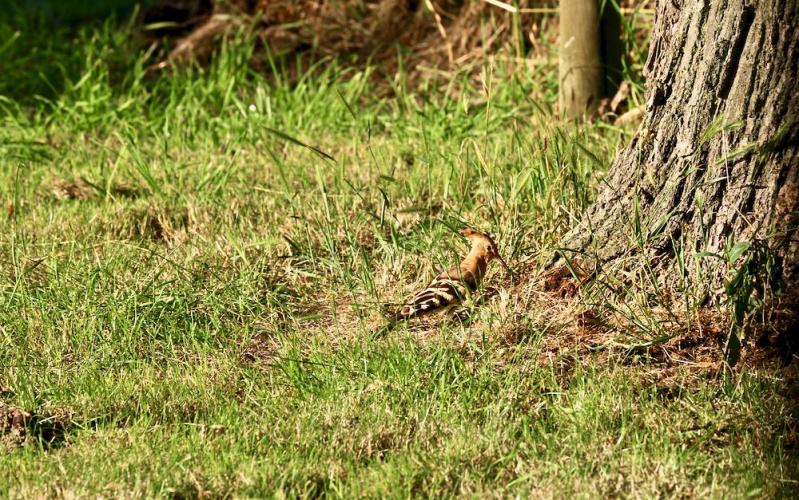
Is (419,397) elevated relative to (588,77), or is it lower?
lower

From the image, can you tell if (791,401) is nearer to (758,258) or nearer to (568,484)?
(758,258)

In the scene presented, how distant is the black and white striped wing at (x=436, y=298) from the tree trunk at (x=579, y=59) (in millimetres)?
1689

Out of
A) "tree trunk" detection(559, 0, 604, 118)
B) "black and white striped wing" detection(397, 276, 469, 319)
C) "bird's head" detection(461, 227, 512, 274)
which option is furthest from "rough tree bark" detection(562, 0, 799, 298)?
"tree trunk" detection(559, 0, 604, 118)

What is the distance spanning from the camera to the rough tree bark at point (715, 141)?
347cm

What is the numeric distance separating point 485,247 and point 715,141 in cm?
83

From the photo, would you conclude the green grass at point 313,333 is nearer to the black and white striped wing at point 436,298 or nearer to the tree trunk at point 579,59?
the black and white striped wing at point 436,298

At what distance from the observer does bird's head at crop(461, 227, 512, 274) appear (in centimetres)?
392

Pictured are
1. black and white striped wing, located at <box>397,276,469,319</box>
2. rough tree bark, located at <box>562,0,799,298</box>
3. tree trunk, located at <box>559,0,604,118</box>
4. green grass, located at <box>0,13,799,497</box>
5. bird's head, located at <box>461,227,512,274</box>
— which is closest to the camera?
green grass, located at <box>0,13,799,497</box>

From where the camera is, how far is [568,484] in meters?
2.91

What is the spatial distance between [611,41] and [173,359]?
2.71m

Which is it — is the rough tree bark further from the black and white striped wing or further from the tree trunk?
the tree trunk

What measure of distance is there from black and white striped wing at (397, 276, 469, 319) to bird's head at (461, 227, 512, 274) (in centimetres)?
16

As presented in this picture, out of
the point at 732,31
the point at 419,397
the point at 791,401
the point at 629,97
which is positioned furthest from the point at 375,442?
the point at 629,97

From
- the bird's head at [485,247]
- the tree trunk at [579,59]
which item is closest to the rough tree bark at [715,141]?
the bird's head at [485,247]
